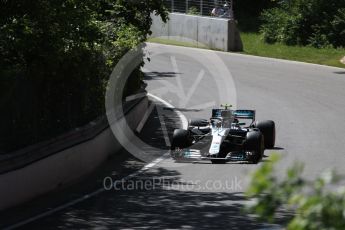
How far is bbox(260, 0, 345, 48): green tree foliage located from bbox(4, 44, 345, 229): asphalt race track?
456 cm

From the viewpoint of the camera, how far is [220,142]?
601 inches

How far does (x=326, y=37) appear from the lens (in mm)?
39469

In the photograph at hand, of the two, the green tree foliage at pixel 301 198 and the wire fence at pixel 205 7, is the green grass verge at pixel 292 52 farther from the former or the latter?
the green tree foliage at pixel 301 198

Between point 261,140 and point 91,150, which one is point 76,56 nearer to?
point 91,150

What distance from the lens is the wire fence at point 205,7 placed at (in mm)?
43312

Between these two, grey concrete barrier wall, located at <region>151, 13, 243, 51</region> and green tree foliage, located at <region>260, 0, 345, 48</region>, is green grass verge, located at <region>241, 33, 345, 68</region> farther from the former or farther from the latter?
grey concrete barrier wall, located at <region>151, 13, 243, 51</region>

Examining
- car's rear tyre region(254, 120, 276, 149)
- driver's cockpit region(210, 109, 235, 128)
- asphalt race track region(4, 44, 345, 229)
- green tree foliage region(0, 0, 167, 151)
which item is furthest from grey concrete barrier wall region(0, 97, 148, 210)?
car's rear tyre region(254, 120, 276, 149)

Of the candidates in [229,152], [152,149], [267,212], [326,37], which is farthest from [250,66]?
[267,212]

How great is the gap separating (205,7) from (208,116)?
23838 mm

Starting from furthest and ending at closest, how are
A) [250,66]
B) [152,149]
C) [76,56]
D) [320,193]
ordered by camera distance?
1. [250,66]
2. [152,149]
3. [76,56]
4. [320,193]

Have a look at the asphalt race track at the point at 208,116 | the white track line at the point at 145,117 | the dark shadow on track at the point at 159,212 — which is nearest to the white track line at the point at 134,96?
the white track line at the point at 145,117

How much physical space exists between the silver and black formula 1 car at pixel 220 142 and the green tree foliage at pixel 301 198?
11.9 m

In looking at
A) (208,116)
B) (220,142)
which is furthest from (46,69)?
(208,116)

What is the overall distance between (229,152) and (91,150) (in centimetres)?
261
